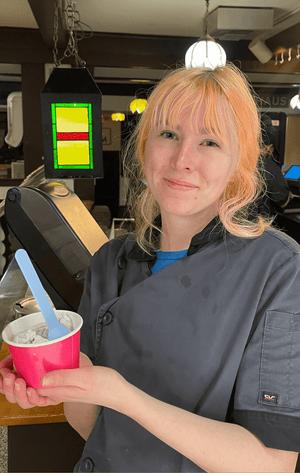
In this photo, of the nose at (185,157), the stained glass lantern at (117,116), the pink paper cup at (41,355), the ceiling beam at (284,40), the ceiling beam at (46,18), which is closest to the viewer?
the pink paper cup at (41,355)

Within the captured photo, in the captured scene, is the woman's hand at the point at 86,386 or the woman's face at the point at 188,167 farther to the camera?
the woman's face at the point at 188,167

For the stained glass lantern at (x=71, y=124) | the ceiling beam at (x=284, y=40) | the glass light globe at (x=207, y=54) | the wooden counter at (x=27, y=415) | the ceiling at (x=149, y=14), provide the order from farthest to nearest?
the ceiling beam at (x=284, y=40) < the ceiling at (x=149, y=14) < the glass light globe at (x=207, y=54) < the stained glass lantern at (x=71, y=124) < the wooden counter at (x=27, y=415)

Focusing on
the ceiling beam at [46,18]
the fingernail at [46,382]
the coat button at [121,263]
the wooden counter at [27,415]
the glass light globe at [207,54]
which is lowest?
the wooden counter at [27,415]

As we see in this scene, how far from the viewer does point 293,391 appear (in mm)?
774

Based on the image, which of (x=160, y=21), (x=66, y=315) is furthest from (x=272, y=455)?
(x=160, y=21)

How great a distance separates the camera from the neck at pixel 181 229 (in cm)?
101

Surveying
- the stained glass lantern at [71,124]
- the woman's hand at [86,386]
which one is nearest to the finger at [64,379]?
the woman's hand at [86,386]

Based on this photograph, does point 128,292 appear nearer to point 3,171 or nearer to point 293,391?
point 293,391

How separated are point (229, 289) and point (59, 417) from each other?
0.68 metres

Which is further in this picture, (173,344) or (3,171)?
(3,171)

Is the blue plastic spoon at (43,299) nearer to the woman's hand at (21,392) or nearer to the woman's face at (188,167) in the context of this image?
the woman's hand at (21,392)

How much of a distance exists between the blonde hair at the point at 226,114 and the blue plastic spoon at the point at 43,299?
1.23 feet

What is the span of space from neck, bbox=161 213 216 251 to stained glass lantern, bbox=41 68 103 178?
1.23 m

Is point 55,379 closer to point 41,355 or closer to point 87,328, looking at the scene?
point 41,355
